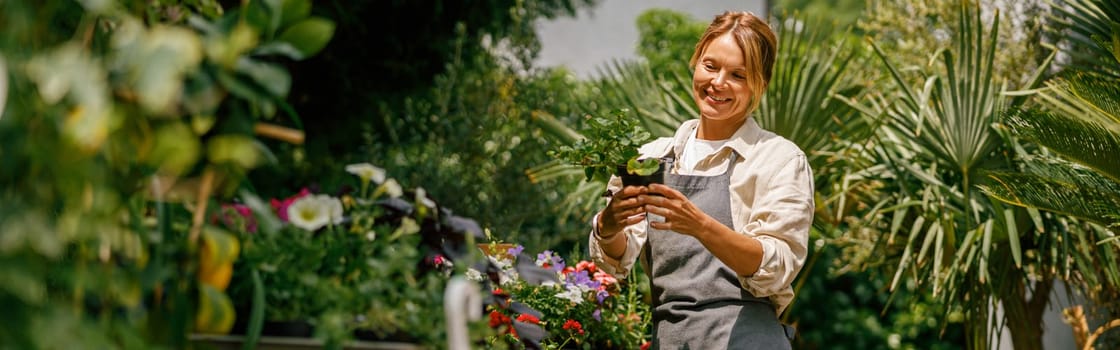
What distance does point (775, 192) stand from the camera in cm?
175

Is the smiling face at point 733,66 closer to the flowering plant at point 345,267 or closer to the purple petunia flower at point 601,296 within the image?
the purple petunia flower at point 601,296

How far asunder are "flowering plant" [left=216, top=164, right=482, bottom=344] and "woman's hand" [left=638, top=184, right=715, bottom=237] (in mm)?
406

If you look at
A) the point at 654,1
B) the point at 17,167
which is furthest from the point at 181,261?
the point at 654,1

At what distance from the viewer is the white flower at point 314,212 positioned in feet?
3.82

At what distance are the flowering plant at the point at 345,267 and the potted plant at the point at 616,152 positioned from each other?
37 cm

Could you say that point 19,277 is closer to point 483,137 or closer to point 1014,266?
point 1014,266

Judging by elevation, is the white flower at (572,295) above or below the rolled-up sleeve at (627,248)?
below

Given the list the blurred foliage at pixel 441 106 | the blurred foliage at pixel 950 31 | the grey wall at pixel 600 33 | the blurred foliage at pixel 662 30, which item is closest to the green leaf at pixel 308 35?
the blurred foliage at pixel 441 106

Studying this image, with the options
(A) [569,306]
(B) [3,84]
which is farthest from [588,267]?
(B) [3,84]

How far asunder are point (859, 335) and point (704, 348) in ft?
17.8

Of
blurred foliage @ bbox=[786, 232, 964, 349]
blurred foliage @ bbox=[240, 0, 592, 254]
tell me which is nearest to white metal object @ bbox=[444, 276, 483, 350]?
blurred foliage @ bbox=[240, 0, 592, 254]

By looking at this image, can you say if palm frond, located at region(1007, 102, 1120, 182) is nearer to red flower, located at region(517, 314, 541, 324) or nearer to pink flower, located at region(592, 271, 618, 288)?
pink flower, located at region(592, 271, 618, 288)

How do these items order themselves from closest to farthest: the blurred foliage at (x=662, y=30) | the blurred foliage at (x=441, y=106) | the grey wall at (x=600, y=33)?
the blurred foliage at (x=441, y=106), the grey wall at (x=600, y=33), the blurred foliage at (x=662, y=30)

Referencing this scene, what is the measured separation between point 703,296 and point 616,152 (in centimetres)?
37
